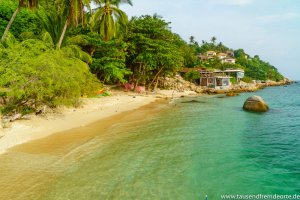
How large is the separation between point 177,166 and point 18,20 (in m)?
28.6

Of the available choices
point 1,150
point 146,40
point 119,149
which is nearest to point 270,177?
point 119,149

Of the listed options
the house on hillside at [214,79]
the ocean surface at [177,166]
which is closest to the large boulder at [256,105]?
the ocean surface at [177,166]

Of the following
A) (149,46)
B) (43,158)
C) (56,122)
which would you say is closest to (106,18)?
(149,46)

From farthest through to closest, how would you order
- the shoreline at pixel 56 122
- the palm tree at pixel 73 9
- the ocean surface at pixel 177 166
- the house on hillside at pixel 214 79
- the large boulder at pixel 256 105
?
the house on hillside at pixel 214 79 → the large boulder at pixel 256 105 → the palm tree at pixel 73 9 → the shoreline at pixel 56 122 → the ocean surface at pixel 177 166

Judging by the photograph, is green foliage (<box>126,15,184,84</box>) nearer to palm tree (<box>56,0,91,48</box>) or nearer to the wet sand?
palm tree (<box>56,0,91,48</box>)

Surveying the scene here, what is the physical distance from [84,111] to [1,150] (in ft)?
31.2

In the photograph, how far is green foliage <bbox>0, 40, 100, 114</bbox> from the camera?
1277cm

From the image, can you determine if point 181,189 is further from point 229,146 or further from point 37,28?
point 37,28

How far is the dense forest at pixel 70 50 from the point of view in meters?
13.4

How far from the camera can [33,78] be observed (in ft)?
43.7

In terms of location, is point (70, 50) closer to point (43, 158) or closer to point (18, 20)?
point (43, 158)

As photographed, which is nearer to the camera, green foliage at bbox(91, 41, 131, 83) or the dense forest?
the dense forest

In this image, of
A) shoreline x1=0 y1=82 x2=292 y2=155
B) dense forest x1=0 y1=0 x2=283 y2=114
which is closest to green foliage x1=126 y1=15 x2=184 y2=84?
dense forest x1=0 y1=0 x2=283 y2=114

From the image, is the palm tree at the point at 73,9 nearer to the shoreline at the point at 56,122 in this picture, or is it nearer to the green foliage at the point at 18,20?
the shoreline at the point at 56,122
